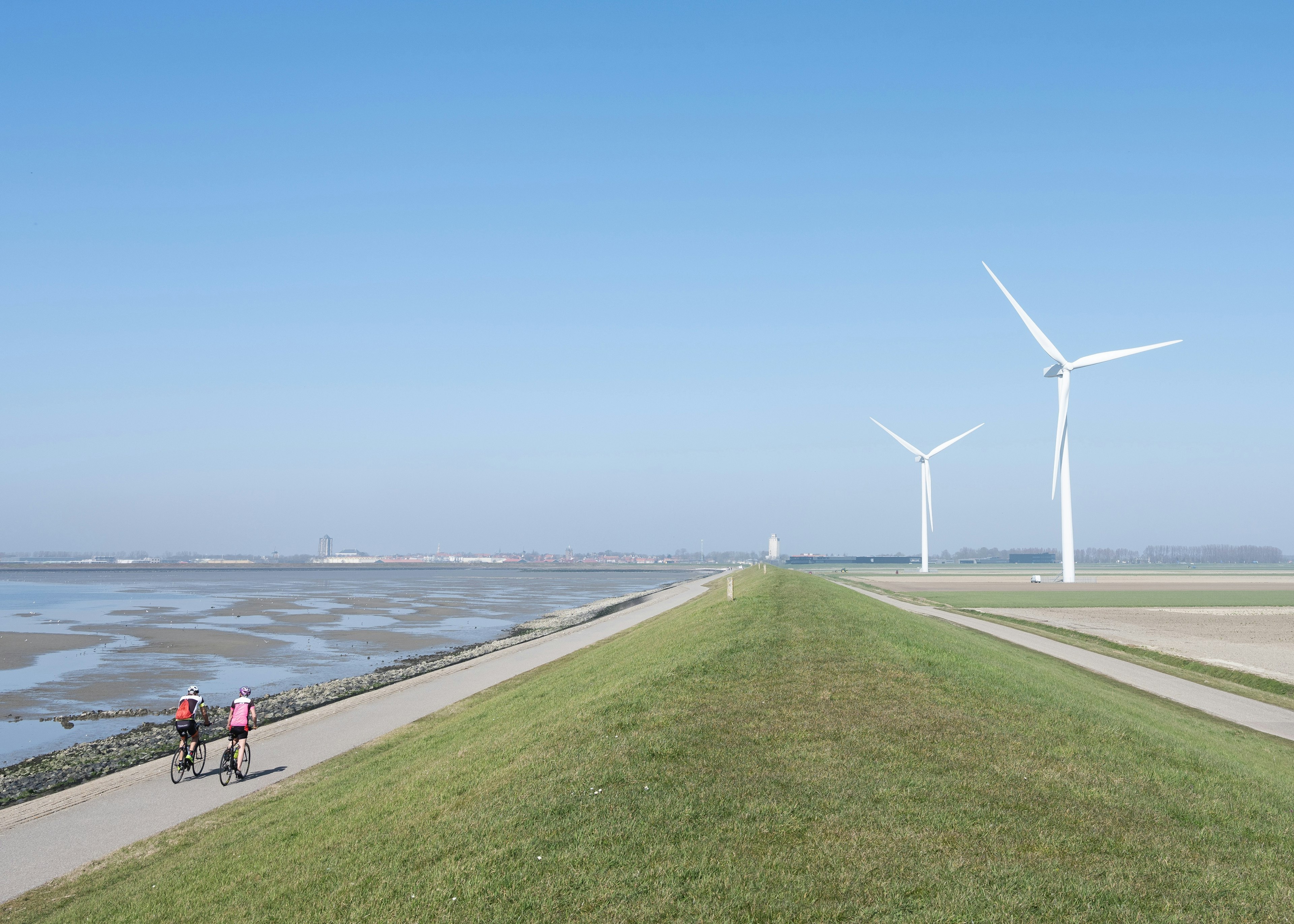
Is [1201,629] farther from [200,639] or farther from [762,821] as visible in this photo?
[200,639]

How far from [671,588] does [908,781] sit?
101484mm

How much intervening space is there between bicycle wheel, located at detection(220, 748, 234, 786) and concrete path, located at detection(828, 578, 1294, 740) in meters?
22.8

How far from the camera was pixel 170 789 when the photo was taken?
53.4ft

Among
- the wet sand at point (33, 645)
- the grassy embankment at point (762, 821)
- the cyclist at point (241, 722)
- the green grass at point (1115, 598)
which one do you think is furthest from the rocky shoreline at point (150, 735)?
the green grass at point (1115, 598)

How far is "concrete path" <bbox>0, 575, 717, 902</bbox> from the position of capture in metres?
12.4

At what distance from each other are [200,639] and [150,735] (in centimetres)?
2964

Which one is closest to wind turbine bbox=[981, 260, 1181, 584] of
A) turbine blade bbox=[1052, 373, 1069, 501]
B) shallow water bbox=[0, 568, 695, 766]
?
turbine blade bbox=[1052, 373, 1069, 501]

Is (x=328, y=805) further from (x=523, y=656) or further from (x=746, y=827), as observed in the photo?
(x=523, y=656)

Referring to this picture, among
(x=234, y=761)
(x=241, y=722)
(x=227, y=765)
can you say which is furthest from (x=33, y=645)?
(x=241, y=722)

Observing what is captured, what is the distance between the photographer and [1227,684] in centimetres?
2864

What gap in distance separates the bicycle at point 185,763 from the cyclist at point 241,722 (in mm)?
999

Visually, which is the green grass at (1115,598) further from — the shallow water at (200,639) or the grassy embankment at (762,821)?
the grassy embankment at (762,821)

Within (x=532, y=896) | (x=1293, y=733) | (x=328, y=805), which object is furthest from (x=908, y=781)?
(x=1293, y=733)

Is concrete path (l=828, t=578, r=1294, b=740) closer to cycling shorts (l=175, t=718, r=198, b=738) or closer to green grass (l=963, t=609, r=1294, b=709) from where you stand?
green grass (l=963, t=609, r=1294, b=709)
